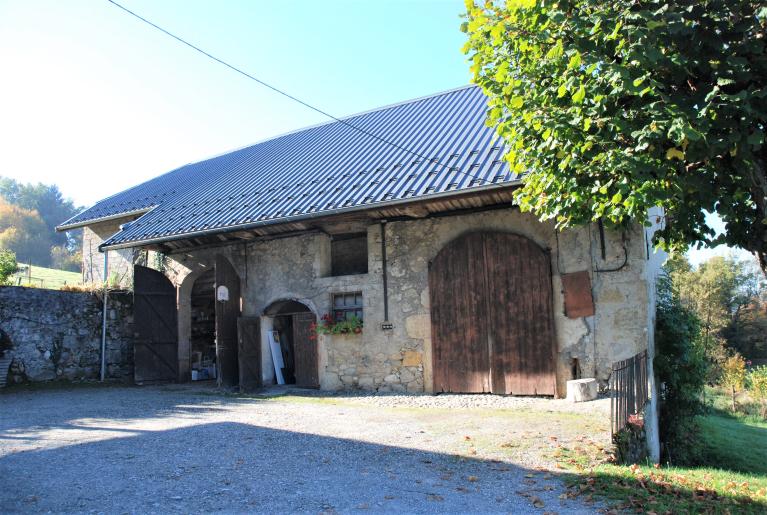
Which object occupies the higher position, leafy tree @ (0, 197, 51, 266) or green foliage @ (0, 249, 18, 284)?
leafy tree @ (0, 197, 51, 266)

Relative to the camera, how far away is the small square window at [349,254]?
37.4 feet

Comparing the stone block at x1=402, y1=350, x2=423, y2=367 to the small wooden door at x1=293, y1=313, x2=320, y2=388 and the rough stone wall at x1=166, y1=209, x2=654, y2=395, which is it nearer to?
the rough stone wall at x1=166, y1=209, x2=654, y2=395

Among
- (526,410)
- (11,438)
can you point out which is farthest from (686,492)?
(11,438)

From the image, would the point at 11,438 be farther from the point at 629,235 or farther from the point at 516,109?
the point at 629,235

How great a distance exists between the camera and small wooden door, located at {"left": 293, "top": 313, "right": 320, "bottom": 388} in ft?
37.3

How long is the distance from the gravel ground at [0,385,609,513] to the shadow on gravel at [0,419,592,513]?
1cm

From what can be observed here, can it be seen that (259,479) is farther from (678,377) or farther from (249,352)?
(249,352)

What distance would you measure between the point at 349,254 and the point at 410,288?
1900 mm

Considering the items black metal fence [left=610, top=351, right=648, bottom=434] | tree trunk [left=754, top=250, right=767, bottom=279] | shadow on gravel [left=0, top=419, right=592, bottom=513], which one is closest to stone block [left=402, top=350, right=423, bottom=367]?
black metal fence [left=610, top=351, right=648, bottom=434]

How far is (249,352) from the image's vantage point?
11672 mm

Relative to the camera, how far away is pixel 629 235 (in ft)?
27.8

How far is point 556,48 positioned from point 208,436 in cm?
528

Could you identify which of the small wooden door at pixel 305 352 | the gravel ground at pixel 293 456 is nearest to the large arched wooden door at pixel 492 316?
the gravel ground at pixel 293 456

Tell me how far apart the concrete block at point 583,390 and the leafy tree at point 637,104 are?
2.93 metres
